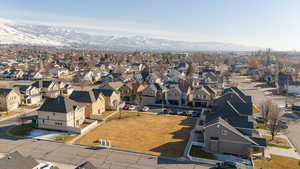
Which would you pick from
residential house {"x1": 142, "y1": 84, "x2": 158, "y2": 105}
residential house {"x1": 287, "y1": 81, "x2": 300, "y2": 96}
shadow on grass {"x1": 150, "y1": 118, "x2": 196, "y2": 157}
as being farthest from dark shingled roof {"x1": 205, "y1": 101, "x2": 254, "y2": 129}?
residential house {"x1": 287, "y1": 81, "x2": 300, "y2": 96}

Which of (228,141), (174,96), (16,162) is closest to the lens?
(16,162)

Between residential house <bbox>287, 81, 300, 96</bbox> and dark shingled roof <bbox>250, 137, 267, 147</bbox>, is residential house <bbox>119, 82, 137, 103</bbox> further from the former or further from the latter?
residential house <bbox>287, 81, 300, 96</bbox>

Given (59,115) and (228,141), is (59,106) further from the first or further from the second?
(228,141)

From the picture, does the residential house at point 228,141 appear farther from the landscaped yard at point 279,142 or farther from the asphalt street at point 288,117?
the asphalt street at point 288,117

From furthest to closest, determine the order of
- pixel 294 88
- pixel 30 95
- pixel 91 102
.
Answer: pixel 294 88 < pixel 30 95 < pixel 91 102

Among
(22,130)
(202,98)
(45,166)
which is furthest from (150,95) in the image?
(45,166)
